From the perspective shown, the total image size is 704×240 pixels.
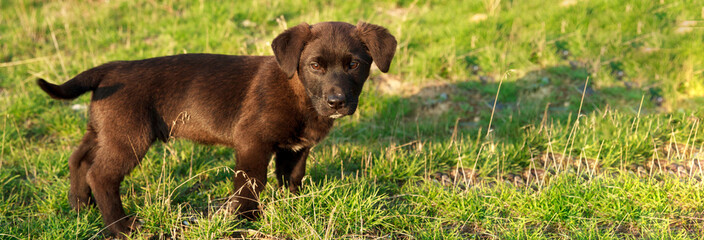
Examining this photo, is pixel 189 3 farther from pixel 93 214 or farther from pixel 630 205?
pixel 630 205

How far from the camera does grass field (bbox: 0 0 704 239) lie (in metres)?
4.16

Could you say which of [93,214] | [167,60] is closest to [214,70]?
[167,60]

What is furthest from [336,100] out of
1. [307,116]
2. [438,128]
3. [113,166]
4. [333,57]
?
[438,128]

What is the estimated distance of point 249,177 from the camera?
418 centimetres

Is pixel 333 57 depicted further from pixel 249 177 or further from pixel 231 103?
pixel 249 177

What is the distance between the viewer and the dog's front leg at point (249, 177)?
4172 millimetres

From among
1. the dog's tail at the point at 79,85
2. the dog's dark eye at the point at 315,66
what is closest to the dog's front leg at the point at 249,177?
the dog's dark eye at the point at 315,66

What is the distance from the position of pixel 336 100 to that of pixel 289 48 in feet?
1.99

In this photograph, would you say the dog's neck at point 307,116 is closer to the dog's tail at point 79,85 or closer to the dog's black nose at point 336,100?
the dog's black nose at point 336,100

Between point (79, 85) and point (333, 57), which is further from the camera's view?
point (79, 85)

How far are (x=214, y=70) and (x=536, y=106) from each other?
4.35 m

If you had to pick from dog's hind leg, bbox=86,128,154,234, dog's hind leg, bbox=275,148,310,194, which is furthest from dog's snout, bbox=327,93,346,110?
dog's hind leg, bbox=86,128,154,234

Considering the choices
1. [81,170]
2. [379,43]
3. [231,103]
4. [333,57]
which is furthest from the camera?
[81,170]

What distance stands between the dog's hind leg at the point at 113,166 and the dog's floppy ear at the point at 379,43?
6.41 feet
